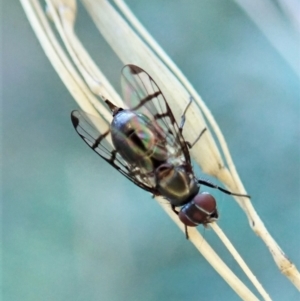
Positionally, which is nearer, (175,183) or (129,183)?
(175,183)

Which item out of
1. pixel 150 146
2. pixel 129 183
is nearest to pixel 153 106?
pixel 150 146

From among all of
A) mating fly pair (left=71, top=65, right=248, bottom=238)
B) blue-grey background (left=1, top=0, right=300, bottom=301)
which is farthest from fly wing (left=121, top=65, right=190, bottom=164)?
blue-grey background (left=1, top=0, right=300, bottom=301)

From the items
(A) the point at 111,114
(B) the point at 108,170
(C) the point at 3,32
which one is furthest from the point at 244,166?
(C) the point at 3,32

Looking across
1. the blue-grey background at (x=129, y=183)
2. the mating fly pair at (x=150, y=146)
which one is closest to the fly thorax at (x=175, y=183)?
the mating fly pair at (x=150, y=146)

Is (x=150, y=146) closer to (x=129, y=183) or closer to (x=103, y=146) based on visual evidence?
(x=103, y=146)

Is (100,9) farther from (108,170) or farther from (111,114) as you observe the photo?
(108,170)
